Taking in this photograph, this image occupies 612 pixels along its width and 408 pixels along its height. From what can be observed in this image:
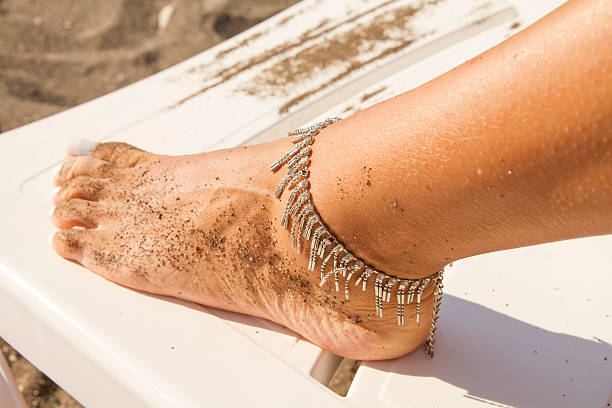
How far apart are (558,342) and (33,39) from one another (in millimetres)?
2440

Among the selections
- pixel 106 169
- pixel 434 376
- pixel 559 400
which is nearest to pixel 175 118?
pixel 106 169

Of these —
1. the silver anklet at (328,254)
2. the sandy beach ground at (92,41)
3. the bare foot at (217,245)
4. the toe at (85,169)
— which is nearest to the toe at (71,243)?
the bare foot at (217,245)

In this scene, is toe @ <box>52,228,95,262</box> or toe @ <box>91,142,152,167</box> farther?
toe @ <box>91,142,152,167</box>

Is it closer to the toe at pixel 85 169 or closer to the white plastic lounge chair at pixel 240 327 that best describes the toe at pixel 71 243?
the white plastic lounge chair at pixel 240 327

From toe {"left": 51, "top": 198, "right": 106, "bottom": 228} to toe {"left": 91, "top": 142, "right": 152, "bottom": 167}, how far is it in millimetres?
110

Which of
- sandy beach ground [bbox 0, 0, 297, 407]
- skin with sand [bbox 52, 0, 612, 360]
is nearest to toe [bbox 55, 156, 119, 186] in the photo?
skin with sand [bbox 52, 0, 612, 360]

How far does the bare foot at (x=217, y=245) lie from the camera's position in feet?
2.93

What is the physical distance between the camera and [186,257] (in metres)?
1.00

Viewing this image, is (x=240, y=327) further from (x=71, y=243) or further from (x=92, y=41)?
(x=92, y=41)

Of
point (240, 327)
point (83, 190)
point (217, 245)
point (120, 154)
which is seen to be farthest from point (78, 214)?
point (240, 327)

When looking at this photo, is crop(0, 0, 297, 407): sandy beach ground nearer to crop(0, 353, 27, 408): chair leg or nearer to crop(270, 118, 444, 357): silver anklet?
crop(0, 353, 27, 408): chair leg

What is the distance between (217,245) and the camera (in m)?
0.98

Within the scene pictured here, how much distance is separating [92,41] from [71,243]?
5.66 ft

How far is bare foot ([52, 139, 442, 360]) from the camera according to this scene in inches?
35.2
